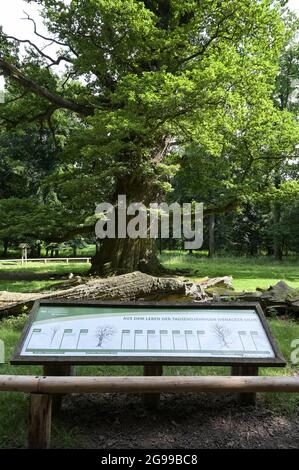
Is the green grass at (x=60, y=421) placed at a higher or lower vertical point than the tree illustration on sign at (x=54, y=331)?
lower

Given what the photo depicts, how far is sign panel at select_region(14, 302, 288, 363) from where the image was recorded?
10.8 ft

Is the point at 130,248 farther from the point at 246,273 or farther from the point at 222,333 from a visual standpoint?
the point at 222,333

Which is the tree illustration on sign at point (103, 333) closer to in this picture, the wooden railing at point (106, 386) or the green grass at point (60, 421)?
the wooden railing at point (106, 386)

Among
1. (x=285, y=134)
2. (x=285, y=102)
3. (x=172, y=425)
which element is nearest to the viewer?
(x=172, y=425)

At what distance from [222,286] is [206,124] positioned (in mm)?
4432

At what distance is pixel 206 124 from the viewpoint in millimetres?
11305

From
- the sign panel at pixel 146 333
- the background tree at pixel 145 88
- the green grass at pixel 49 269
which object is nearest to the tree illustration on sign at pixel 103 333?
the sign panel at pixel 146 333

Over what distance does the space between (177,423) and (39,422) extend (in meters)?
1.22

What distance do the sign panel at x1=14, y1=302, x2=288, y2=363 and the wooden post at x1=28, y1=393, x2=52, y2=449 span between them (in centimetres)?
33

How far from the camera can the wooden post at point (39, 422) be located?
3.00 m

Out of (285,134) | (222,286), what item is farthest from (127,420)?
(285,134)

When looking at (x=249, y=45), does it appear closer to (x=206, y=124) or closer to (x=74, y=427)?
(x=206, y=124)

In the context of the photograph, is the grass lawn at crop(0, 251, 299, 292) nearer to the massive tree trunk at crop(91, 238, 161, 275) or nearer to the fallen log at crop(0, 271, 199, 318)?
the massive tree trunk at crop(91, 238, 161, 275)

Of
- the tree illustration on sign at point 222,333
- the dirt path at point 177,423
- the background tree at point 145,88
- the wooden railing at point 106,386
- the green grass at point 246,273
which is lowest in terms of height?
the dirt path at point 177,423
